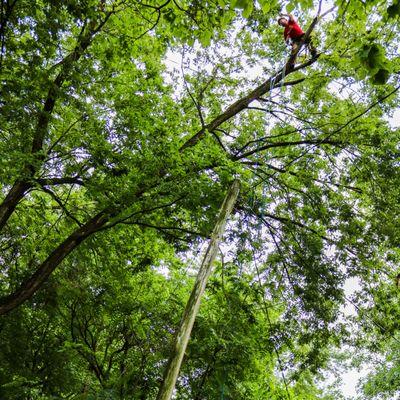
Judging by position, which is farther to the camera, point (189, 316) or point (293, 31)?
point (293, 31)

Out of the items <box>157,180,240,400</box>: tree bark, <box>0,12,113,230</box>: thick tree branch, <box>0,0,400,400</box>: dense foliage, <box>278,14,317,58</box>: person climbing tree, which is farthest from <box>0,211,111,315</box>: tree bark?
<box>278,14,317,58</box>: person climbing tree

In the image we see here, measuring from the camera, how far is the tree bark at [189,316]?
278cm

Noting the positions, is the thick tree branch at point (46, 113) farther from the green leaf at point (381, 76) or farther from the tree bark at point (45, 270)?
the green leaf at point (381, 76)

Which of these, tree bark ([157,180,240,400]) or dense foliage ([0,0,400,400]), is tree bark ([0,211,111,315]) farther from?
tree bark ([157,180,240,400])

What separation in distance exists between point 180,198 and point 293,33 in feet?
11.5

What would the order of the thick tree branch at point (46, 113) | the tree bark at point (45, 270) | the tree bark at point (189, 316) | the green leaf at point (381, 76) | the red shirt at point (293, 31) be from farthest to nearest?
the red shirt at point (293, 31), the tree bark at point (45, 270), the thick tree branch at point (46, 113), the tree bark at point (189, 316), the green leaf at point (381, 76)

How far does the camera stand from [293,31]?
6.19 metres

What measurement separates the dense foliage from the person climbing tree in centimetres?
20

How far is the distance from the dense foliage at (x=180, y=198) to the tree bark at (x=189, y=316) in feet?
4.43

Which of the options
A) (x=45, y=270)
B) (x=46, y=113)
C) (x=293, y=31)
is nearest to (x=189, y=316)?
(x=46, y=113)

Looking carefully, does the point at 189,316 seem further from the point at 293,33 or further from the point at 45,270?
the point at 293,33

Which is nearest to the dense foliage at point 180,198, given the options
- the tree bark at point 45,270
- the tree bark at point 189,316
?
the tree bark at point 45,270

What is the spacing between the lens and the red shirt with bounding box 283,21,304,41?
6.09 m

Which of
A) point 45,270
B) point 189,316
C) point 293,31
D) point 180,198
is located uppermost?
point 293,31
